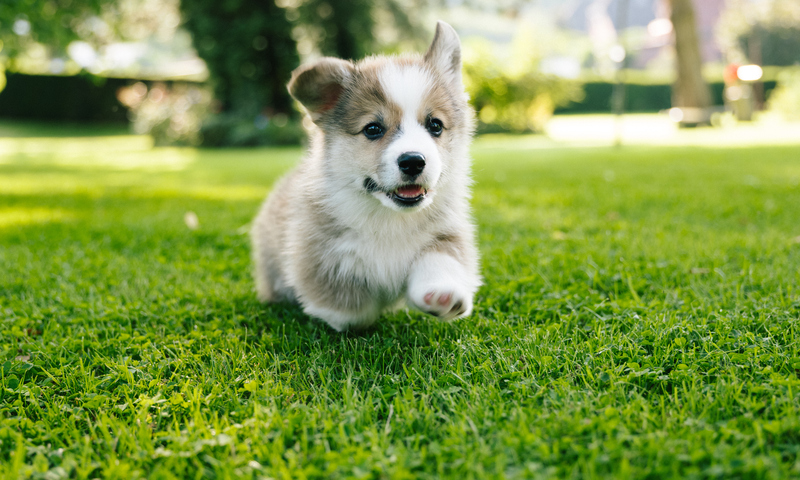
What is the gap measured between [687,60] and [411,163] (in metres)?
23.3

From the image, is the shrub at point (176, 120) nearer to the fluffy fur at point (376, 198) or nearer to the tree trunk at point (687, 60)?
the fluffy fur at point (376, 198)

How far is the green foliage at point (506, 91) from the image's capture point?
80.5 feet

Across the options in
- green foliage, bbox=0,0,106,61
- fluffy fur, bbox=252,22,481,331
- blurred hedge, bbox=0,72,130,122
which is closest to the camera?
fluffy fur, bbox=252,22,481,331

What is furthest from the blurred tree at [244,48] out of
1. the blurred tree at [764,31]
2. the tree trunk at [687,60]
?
the blurred tree at [764,31]

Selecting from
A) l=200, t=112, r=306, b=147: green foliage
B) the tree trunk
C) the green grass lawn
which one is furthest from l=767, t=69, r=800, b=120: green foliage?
the green grass lawn

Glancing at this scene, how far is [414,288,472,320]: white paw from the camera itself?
2277mm

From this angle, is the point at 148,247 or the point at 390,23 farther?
the point at 390,23

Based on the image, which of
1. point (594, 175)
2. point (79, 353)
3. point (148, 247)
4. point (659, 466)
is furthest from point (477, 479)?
point (594, 175)

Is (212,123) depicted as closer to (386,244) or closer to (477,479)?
(386,244)

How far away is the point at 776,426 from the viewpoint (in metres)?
1.66

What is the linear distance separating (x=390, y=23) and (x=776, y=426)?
21126mm

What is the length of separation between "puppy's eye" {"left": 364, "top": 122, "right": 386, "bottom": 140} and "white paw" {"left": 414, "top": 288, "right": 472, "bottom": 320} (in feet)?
2.61

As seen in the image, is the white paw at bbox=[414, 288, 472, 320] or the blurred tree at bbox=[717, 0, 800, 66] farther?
the blurred tree at bbox=[717, 0, 800, 66]

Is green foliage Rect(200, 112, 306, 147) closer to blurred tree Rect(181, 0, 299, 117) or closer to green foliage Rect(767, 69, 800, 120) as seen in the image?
blurred tree Rect(181, 0, 299, 117)
